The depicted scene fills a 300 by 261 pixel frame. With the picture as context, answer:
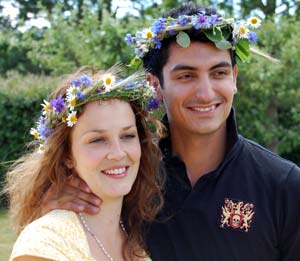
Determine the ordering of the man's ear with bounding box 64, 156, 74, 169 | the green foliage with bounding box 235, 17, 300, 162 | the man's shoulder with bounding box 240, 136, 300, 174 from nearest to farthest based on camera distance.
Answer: the man's ear with bounding box 64, 156, 74, 169 → the man's shoulder with bounding box 240, 136, 300, 174 → the green foliage with bounding box 235, 17, 300, 162

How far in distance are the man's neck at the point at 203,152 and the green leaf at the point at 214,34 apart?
50 centimetres

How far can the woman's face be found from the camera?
2.73 metres

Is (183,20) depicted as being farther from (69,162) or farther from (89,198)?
(89,198)

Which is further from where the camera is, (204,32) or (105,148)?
(204,32)

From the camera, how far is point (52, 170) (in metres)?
2.93

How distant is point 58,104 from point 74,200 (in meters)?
0.46

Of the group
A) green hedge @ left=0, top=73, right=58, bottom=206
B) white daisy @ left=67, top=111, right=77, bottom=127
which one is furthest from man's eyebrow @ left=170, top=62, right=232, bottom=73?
green hedge @ left=0, top=73, right=58, bottom=206

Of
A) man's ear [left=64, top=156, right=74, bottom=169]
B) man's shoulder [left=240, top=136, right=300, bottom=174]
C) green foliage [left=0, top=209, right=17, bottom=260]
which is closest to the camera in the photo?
man's ear [left=64, top=156, right=74, bottom=169]

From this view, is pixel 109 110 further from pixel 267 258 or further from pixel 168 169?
pixel 267 258

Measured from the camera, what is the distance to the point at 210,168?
3273 millimetres

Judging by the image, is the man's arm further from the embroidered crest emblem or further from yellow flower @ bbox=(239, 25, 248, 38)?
yellow flower @ bbox=(239, 25, 248, 38)

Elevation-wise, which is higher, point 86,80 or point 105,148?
point 86,80

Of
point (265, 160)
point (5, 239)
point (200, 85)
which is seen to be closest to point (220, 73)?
point (200, 85)

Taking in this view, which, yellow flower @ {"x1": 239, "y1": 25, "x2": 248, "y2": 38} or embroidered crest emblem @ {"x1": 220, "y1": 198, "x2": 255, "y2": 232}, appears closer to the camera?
embroidered crest emblem @ {"x1": 220, "y1": 198, "x2": 255, "y2": 232}
